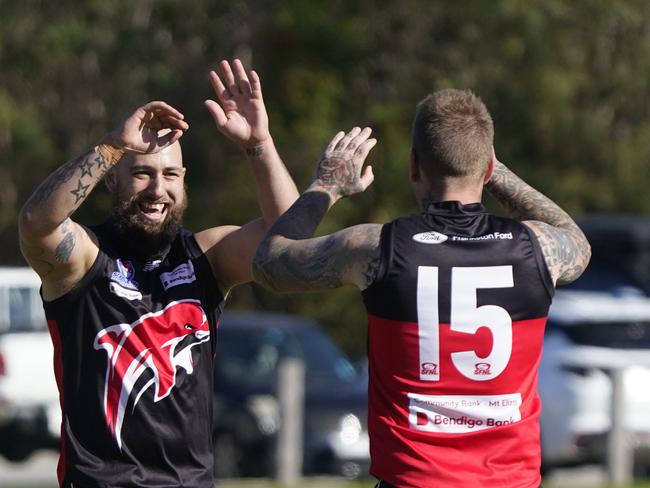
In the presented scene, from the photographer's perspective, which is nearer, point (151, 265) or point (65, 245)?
point (65, 245)

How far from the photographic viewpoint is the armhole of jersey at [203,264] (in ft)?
18.5

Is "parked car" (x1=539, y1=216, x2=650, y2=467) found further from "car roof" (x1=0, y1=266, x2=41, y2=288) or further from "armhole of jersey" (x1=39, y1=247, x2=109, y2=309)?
"armhole of jersey" (x1=39, y1=247, x2=109, y2=309)

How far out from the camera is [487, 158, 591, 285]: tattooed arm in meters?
4.88

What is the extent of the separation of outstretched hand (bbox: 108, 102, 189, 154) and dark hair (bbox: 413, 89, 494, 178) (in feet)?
3.16

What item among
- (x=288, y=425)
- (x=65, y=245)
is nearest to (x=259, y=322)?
(x=288, y=425)

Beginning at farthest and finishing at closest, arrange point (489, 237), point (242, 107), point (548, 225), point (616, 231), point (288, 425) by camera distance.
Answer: point (616, 231)
point (288, 425)
point (242, 107)
point (548, 225)
point (489, 237)

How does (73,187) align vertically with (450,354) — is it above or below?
above

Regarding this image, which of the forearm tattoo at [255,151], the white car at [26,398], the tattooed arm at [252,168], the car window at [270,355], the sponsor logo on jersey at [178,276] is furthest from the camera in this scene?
the white car at [26,398]

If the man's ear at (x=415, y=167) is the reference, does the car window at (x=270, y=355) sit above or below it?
below

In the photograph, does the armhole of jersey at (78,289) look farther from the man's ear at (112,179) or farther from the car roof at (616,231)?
the car roof at (616,231)

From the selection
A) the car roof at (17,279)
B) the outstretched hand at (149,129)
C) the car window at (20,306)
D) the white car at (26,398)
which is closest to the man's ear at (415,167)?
the outstretched hand at (149,129)

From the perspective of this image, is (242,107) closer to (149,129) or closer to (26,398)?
(149,129)

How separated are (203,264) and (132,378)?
21.2 inches

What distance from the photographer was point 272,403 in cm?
1509
